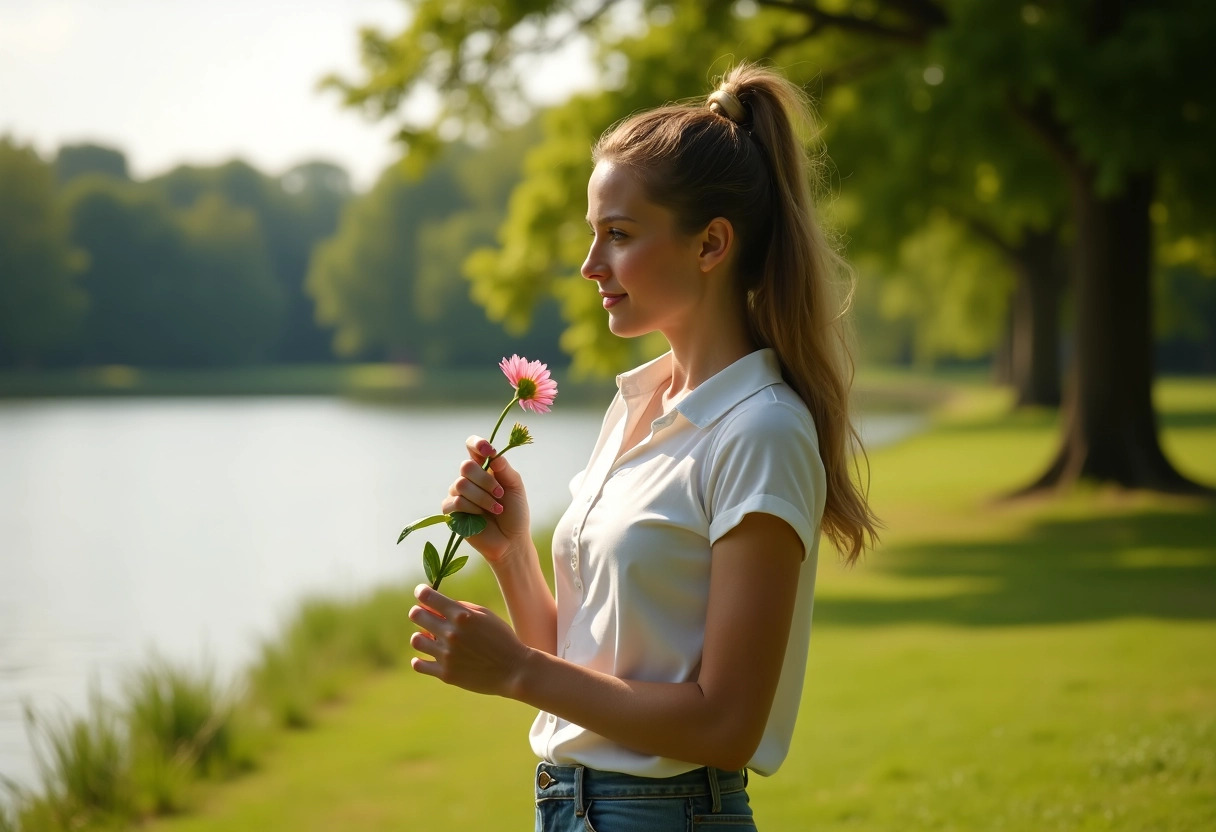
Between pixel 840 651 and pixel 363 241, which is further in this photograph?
pixel 363 241

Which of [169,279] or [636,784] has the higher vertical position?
[169,279]

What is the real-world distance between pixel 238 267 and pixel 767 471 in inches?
2856

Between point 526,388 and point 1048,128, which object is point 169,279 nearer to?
point 1048,128

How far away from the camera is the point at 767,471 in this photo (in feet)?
6.43

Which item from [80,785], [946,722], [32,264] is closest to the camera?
[80,785]

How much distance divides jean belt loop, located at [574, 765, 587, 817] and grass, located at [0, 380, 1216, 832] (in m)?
3.36

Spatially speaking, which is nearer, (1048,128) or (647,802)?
(647,802)

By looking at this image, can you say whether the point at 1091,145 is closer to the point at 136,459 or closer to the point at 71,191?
the point at 136,459

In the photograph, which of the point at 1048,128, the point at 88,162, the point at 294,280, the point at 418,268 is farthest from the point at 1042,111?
the point at 294,280

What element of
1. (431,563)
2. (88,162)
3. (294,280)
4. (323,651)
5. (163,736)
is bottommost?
(323,651)

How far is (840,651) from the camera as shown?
338 inches

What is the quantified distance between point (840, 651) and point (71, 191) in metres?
56.6

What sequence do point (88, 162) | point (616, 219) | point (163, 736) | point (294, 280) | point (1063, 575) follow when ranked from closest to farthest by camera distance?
point (616, 219), point (163, 736), point (1063, 575), point (88, 162), point (294, 280)

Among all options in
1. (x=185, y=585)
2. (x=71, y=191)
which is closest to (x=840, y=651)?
(x=185, y=585)
